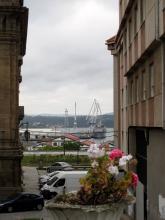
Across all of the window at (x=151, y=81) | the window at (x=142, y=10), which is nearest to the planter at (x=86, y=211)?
the window at (x=151, y=81)

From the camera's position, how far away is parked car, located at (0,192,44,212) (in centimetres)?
3759

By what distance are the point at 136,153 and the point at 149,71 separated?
8.72 metres

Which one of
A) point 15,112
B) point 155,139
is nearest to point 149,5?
point 155,139

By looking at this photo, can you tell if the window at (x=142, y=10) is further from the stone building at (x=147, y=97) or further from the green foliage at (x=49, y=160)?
the green foliage at (x=49, y=160)

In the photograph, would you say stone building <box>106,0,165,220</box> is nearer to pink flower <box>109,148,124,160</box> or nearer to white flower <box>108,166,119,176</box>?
pink flower <box>109,148,124,160</box>

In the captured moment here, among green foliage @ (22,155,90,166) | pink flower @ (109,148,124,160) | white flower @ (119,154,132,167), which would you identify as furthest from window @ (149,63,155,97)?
green foliage @ (22,155,90,166)

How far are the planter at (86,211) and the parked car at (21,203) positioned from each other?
2967cm

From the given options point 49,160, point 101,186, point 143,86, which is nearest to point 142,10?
point 143,86

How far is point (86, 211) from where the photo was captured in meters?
8.24

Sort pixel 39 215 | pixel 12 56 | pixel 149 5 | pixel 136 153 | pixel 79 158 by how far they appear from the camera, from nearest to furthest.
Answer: pixel 149 5 → pixel 136 153 → pixel 39 215 → pixel 12 56 → pixel 79 158

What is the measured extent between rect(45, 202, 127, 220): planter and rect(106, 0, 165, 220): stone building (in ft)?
41.8

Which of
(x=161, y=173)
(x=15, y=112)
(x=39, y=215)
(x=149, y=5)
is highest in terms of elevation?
(x=149, y=5)

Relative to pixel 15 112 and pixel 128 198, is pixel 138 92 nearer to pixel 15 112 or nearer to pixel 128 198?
pixel 15 112

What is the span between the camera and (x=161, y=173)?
22.5 meters
